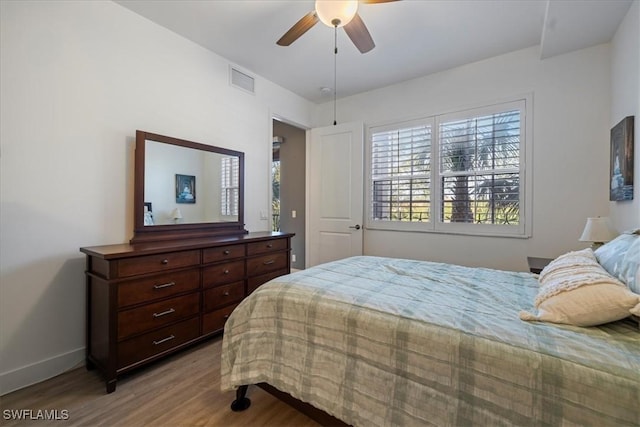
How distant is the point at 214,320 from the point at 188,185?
4.21 feet

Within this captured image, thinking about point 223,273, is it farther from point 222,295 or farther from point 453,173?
point 453,173

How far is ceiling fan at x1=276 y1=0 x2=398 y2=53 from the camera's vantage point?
5.93ft

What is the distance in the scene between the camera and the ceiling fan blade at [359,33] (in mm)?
1969

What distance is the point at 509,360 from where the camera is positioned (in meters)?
0.97

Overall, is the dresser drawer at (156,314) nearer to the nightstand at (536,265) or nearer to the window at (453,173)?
the window at (453,173)

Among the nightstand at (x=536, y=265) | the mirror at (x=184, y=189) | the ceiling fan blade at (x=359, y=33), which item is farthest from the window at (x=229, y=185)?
the nightstand at (x=536, y=265)

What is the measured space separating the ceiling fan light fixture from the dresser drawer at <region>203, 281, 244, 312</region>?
2.23 metres

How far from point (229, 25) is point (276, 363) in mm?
2780

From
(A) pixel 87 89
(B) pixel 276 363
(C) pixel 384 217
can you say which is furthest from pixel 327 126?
(B) pixel 276 363

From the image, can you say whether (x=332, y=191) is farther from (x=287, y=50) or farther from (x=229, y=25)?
(x=229, y=25)

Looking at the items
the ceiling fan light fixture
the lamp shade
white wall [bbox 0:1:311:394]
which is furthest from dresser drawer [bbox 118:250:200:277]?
the lamp shade

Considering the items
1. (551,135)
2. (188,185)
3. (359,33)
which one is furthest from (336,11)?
(551,135)

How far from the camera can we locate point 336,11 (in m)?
1.84

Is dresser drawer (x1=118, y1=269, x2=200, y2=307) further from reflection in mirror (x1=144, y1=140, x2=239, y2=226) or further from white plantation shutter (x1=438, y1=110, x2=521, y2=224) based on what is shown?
white plantation shutter (x1=438, y1=110, x2=521, y2=224)
